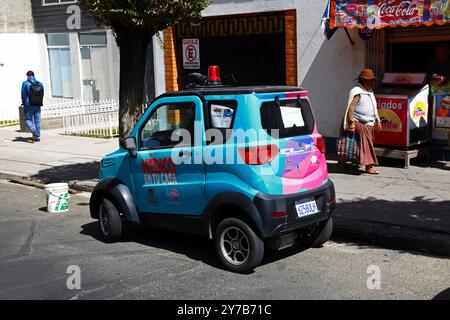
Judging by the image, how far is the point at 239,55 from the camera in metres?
13.3

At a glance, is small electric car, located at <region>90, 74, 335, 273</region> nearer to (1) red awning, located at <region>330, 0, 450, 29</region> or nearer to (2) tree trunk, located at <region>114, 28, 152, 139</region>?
(2) tree trunk, located at <region>114, 28, 152, 139</region>

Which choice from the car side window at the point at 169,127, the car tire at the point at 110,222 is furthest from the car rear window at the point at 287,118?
the car tire at the point at 110,222

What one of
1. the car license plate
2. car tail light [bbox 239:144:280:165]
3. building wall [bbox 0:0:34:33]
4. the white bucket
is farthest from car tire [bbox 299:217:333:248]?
building wall [bbox 0:0:34:33]

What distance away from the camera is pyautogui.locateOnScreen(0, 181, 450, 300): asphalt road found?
5.49m

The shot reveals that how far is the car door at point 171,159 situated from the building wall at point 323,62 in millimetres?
5355

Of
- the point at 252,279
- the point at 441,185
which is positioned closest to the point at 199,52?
the point at 441,185

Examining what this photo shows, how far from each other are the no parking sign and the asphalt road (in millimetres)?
7163

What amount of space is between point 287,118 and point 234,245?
1394 millimetres

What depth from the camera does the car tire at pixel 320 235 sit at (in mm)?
6633

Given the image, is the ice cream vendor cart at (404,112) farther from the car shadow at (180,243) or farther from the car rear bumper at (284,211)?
the car rear bumper at (284,211)

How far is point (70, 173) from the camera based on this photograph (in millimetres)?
11641

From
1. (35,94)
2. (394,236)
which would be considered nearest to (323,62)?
(394,236)

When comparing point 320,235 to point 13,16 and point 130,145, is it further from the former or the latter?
point 13,16
